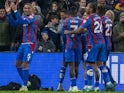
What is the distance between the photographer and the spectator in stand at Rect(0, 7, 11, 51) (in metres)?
19.4

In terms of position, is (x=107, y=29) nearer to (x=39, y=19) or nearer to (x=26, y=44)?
(x=26, y=44)

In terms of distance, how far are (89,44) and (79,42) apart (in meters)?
1.00

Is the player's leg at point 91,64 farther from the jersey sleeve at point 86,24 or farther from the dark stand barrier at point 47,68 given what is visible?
the dark stand barrier at point 47,68

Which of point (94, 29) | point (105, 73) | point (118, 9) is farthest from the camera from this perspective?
point (118, 9)

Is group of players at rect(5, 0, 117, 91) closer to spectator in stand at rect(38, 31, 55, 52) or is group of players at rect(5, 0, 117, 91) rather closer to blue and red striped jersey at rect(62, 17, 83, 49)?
blue and red striped jersey at rect(62, 17, 83, 49)

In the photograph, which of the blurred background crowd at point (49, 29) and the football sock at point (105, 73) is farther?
the blurred background crowd at point (49, 29)

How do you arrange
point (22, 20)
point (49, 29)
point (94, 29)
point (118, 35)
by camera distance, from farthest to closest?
1. point (49, 29)
2. point (118, 35)
3. point (22, 20)
4. point (94, 29)

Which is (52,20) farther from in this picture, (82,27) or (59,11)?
(82,27)

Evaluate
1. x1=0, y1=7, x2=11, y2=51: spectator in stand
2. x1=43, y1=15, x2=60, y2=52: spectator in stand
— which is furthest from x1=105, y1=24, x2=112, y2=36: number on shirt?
x1=0, y1=7, x2=11, y2=51: spectator in stand

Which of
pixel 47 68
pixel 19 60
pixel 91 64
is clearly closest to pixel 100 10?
pixel 91 64

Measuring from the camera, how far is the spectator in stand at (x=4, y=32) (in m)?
19.4

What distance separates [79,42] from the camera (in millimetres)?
17766

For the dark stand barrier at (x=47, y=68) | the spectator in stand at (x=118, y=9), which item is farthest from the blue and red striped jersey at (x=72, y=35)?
the spectator in stand at (x=118, y=9)

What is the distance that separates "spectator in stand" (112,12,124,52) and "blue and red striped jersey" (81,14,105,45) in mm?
2109
